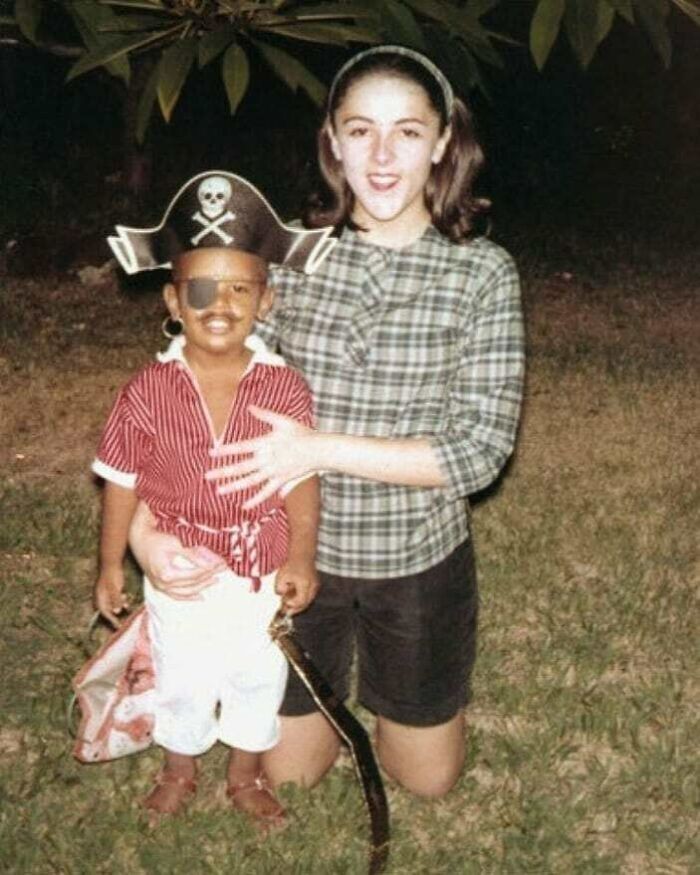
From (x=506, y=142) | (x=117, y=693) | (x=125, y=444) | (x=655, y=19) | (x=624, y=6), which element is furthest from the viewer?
(x=506, y=142)

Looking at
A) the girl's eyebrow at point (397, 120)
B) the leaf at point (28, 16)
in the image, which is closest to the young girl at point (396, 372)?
the girl's eyebrow at point (397, 120)

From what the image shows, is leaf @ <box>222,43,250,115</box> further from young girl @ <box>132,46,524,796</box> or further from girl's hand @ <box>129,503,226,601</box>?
girl's hand @ <box>129,503,226,601</box>

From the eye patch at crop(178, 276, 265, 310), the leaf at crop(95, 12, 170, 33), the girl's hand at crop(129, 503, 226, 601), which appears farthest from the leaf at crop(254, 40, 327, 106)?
the girl's hand at crop(129, 503, 226, 601)

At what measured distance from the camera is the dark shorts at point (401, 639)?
10.4 feet

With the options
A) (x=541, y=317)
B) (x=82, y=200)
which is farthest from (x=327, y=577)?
(x=82, y=200)

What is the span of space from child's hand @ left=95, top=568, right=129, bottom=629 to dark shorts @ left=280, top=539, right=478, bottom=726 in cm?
48

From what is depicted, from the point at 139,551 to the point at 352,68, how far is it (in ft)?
4.11

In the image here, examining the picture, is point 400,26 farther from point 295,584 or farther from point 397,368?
point 295,584

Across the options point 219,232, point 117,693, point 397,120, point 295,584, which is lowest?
point 117,693

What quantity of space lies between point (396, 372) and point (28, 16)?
1179mm

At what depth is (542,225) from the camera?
12.3m

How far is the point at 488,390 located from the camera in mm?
2941

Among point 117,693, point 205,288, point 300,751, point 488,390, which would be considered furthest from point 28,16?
point 300,751

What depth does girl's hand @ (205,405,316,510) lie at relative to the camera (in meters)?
2.78
